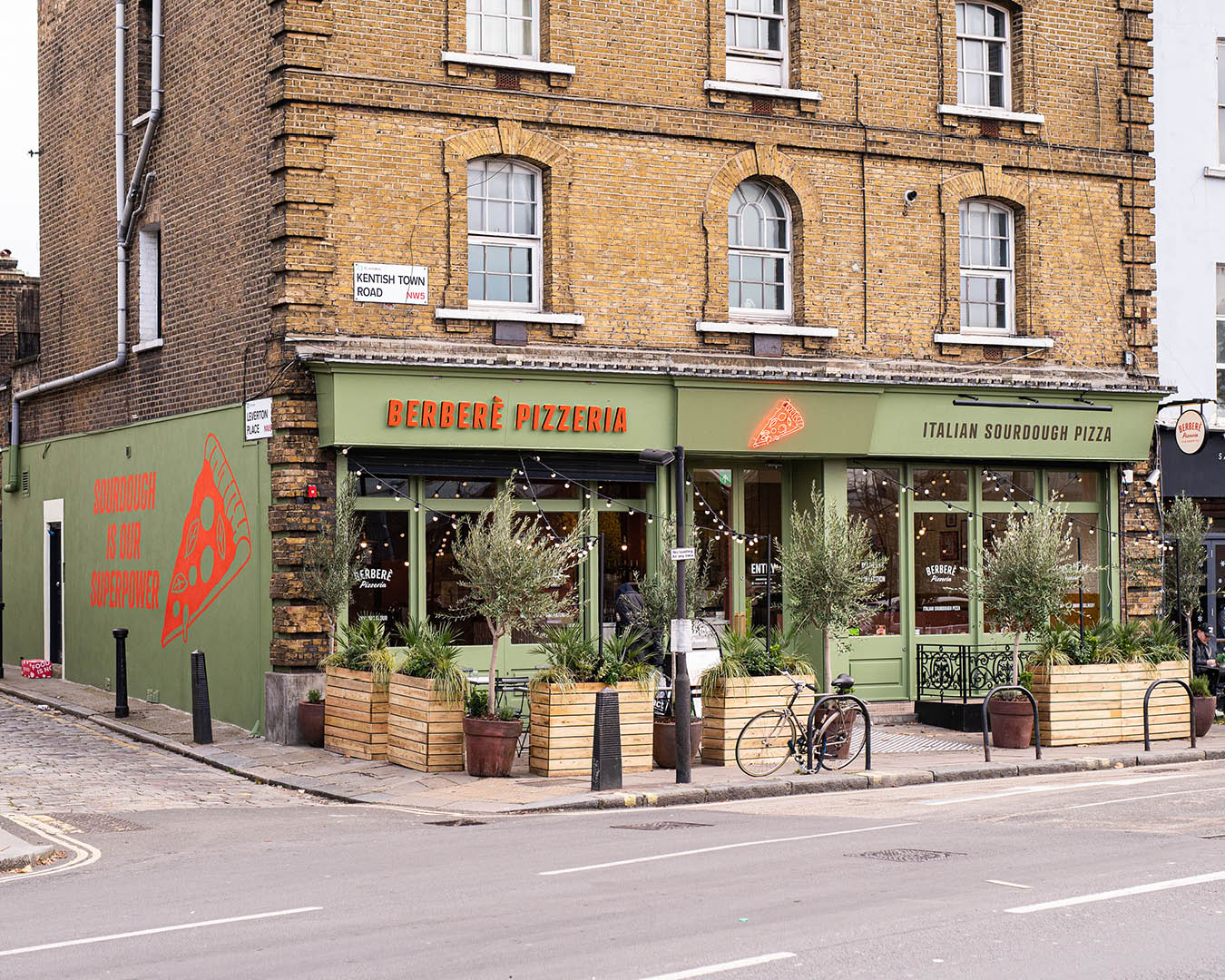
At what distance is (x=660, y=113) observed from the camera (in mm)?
20203

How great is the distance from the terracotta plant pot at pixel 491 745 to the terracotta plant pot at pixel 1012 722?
560 cm

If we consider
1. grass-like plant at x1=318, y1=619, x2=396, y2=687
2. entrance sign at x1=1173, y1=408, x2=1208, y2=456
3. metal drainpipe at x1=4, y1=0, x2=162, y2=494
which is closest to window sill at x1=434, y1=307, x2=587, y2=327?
grass-like plant at x1=318, y1=619, x2=396, y2=687

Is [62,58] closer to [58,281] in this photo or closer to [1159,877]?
[58,281]

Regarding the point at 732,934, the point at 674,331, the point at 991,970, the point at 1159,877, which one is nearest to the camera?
the point at 991,970

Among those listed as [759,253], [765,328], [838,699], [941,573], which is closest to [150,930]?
[838,699]

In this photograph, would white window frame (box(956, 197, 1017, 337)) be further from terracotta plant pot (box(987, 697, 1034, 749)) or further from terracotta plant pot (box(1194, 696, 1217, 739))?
terracotta plant pot (box(987, 697, 1034, 749))

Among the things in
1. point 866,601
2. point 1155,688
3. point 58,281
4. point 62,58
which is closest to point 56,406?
point 58,281

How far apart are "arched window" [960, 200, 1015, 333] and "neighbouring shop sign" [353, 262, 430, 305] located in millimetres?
7595

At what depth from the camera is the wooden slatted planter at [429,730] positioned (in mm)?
16562

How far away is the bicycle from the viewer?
16438 millimetres

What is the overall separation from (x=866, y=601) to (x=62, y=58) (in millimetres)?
14839

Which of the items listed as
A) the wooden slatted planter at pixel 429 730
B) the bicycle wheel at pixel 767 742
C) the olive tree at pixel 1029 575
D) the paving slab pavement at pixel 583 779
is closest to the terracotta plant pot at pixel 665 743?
the paving slab pavement at pixel 583 779

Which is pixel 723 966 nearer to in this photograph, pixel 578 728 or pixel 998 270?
pixel 578 728

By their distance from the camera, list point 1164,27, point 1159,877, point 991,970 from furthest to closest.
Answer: point 1164,27 → point 1159,877 → point 991,970
